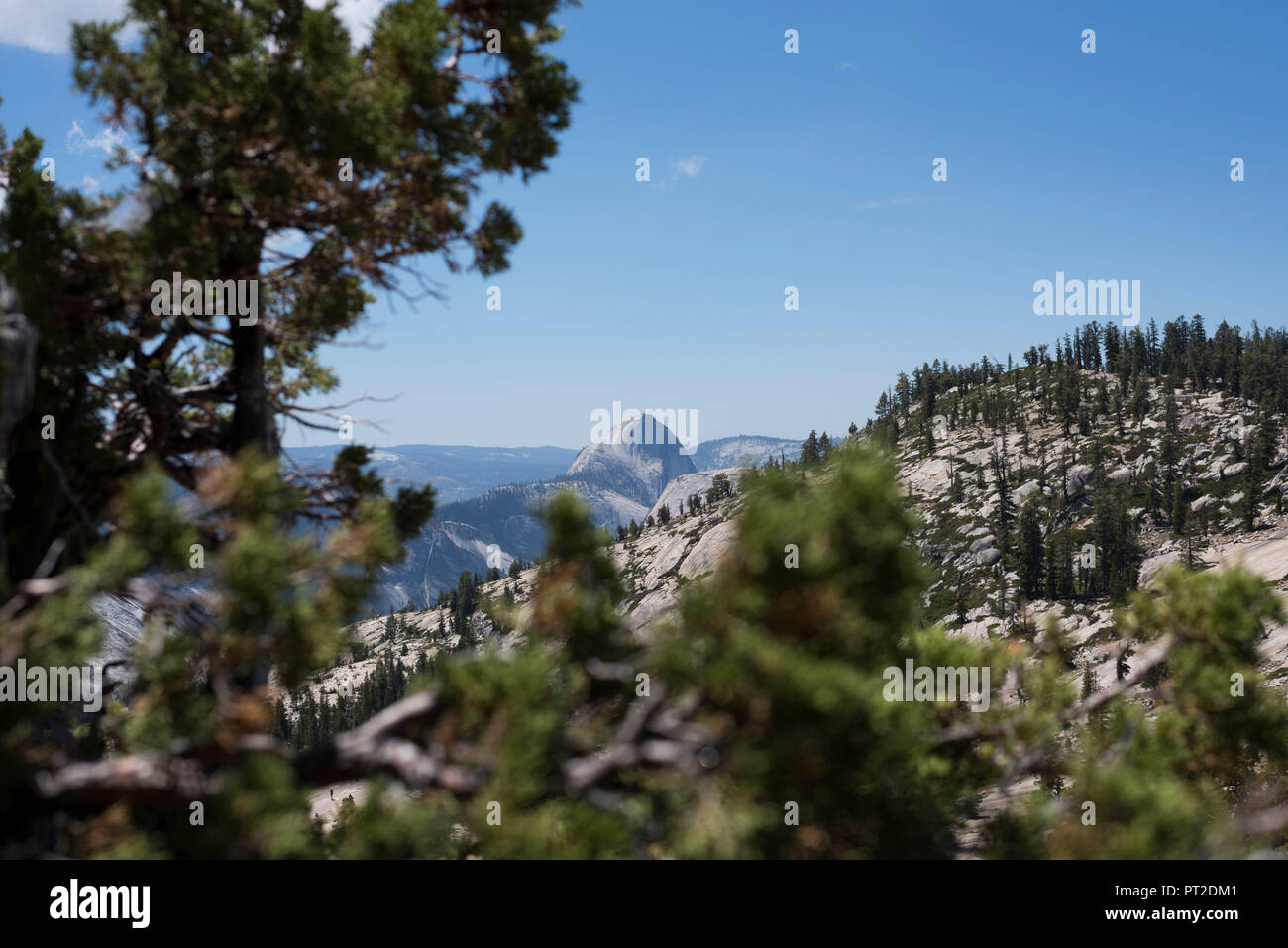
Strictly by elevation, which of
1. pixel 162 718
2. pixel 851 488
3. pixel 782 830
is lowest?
pixel 782 830

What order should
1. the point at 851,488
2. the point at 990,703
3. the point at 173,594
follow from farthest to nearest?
1. the point at 990,703
2. the point at 173,594
3. the point at 851,488

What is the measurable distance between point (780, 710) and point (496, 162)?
9.63 meters

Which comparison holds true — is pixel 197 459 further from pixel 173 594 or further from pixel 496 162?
pixel 496 162
